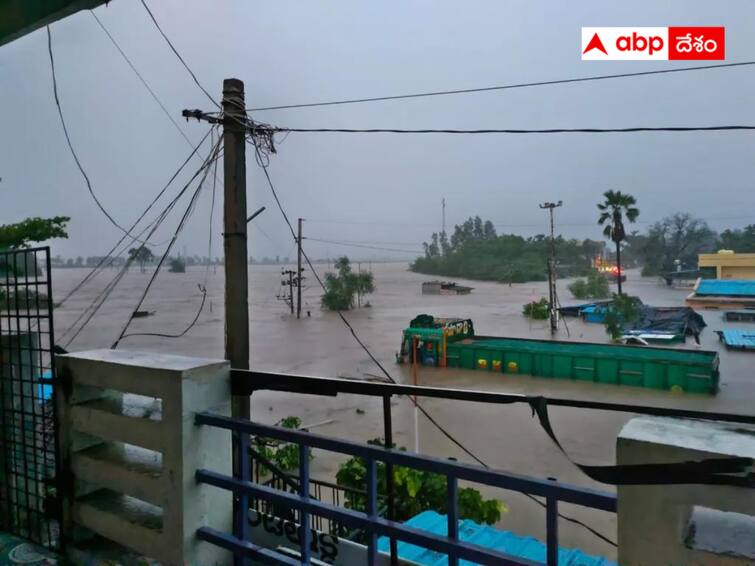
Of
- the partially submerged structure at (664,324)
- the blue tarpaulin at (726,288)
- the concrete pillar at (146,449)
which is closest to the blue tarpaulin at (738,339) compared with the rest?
the partially submerged structure at (664,324)

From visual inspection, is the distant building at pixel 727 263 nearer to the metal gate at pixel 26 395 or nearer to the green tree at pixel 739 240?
the green tree at pixel 739 240

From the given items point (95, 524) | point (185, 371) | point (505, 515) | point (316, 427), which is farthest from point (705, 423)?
point (316, 427)

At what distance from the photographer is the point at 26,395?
1.71 m

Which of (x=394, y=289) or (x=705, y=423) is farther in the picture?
(x=394, y=289)

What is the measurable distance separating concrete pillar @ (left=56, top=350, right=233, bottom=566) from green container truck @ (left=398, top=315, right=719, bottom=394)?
9085 mm

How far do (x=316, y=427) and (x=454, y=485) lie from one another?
31.5ft

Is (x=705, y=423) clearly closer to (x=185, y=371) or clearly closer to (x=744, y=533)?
(x=744, y=533)

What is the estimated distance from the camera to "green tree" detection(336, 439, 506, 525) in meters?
4.27

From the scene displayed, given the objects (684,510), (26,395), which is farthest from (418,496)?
(684,510)

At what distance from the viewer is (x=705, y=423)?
2.83 ft

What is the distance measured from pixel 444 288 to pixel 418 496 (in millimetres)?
39285

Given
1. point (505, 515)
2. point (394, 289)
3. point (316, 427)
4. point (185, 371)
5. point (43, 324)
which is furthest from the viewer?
point (394, 289)

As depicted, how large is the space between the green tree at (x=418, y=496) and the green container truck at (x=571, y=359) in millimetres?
5821

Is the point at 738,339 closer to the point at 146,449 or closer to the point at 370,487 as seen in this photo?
the point at 370,487
